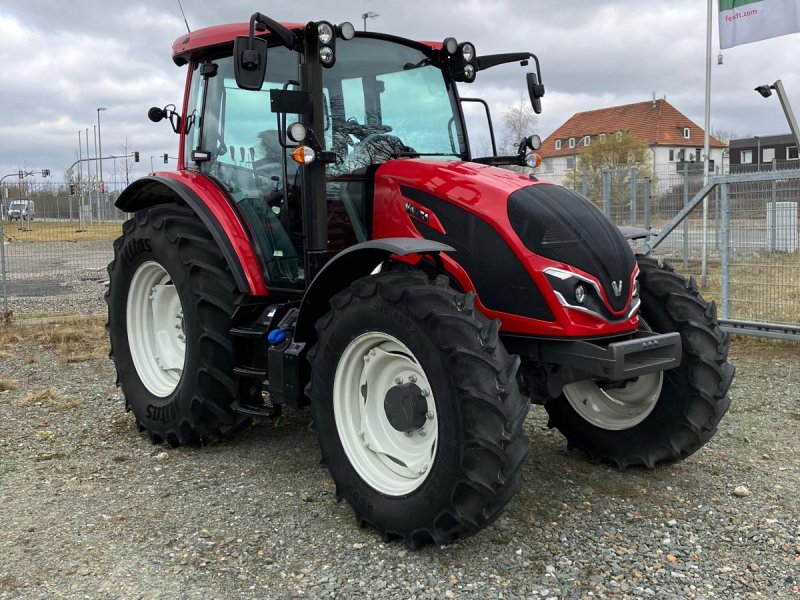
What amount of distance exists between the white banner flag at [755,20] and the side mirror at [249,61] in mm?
7830

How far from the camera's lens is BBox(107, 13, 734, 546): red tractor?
10.9 feet

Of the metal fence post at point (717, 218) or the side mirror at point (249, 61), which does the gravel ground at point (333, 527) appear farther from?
the metal fence post at point (717, 218)

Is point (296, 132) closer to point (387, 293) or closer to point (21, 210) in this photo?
point (387, 293)

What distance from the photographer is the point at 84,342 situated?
28.0 ft

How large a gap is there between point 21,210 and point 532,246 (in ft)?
36.6

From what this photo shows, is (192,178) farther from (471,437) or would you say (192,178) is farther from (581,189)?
(581,189)

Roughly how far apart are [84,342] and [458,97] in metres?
5.64

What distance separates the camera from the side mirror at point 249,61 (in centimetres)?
364

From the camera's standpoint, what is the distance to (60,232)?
40.5ft

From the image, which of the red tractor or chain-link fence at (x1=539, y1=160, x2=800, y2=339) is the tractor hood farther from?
chain-link fence at (x1=539, y1=160, x2=800, y2=339)

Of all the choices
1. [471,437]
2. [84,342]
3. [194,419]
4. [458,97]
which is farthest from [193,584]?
[84,342]

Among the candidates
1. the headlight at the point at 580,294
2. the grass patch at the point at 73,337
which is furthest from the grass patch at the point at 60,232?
the headlight at the point at 580,294

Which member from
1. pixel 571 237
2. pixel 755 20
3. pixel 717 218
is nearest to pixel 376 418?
pixel 571 237

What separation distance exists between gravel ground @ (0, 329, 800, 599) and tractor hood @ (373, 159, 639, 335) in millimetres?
996
